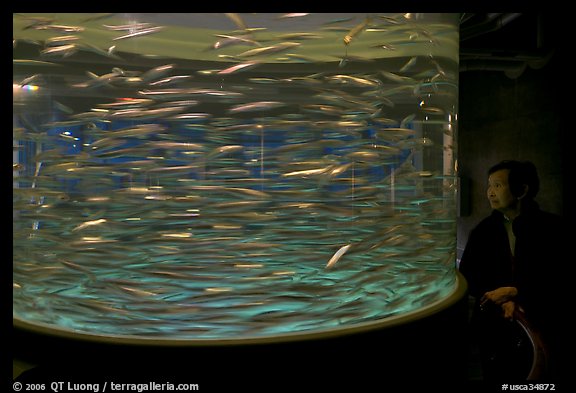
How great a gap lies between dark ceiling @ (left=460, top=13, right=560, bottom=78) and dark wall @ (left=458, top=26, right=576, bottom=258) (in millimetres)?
124

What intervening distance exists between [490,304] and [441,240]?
535 mm

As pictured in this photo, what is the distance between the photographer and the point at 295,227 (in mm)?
2305

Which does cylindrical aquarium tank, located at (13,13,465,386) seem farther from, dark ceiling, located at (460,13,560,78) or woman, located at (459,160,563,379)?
dark ceiling, located at (460,13,560,78)

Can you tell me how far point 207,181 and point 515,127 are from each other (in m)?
5.12

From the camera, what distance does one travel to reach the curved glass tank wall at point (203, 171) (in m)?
2.26

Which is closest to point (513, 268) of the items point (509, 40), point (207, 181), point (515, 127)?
point (207, 181)

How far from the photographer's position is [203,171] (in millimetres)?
2258

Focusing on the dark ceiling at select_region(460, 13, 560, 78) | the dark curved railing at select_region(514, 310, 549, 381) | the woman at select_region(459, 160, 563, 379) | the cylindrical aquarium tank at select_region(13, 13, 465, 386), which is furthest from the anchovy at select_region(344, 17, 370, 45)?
the dark ceiling at select_region(460, 13, 560, 78)

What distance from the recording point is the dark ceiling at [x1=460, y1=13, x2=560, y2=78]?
432 cm

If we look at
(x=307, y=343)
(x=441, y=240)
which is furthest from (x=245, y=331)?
(x=441, y=240)

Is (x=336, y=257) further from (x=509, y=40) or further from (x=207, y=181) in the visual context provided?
(x=509, y=40)

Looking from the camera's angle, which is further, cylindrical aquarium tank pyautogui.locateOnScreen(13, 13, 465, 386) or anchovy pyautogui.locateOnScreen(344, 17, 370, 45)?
anchovy pyautogui.locateOnScreen(344, 17, 370, 45)

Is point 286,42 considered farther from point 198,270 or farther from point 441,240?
point 441,240

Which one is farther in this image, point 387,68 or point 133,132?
point 387,68
